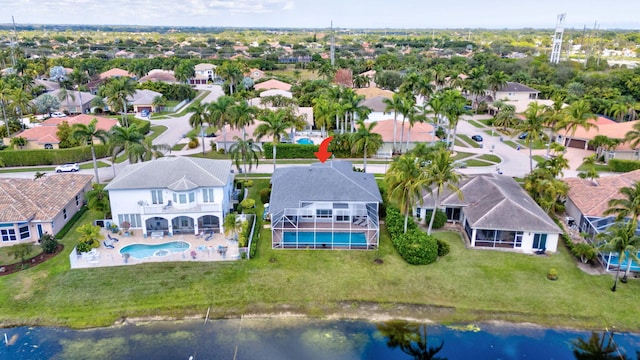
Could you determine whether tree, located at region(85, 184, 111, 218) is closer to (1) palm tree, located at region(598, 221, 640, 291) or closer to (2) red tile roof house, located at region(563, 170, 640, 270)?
(1) palm tree, located at region(598, 221, 640, 291)

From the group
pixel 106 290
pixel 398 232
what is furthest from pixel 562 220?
pixel 106 290

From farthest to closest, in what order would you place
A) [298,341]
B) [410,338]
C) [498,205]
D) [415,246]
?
[498,205] → [415,246] → [410,338] → [298,341]

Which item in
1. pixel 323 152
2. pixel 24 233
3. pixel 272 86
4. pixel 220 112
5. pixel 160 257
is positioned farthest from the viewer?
pixel 272 86

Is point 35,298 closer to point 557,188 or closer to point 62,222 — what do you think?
point 62,222

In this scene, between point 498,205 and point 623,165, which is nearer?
point 498,205

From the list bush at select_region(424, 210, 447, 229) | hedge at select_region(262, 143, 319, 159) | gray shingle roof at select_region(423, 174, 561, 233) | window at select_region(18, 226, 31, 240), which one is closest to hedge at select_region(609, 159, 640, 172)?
gray shingle roof at select_region(423, 174, 561, 233)

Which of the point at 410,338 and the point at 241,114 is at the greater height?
the point at 241,114

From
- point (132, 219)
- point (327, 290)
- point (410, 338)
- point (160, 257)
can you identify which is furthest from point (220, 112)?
point (410, 338)

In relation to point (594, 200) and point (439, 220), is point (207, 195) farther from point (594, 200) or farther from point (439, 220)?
point (594, 200)
